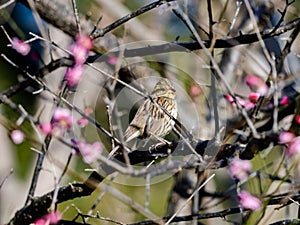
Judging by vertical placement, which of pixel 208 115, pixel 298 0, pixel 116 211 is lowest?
pixel 116 211

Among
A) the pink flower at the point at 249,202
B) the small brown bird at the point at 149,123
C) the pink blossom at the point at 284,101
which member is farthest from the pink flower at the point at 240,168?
the pink blossom at the point at 284,101

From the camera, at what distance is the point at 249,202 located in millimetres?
1945


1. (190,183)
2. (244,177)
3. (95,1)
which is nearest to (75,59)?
(244,177)

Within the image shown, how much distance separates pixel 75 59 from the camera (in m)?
2.35

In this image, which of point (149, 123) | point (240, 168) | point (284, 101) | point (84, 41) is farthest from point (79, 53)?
point (284, 101)

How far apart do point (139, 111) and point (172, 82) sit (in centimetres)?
45

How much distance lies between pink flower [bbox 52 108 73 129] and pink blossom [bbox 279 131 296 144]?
74 centimetres

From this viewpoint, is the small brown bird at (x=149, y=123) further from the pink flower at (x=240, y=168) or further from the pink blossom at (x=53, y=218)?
the pink blossom at (x=53, y=218)

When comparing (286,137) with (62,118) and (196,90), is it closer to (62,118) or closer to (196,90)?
(62,118)

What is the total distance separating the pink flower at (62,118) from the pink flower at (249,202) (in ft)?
2.06

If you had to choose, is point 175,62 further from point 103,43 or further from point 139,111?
point 139,111

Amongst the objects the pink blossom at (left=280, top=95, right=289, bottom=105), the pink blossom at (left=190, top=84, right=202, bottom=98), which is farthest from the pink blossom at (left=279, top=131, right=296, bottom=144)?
the pink blossom at (left=190, top=84, right=202, bottom=98)

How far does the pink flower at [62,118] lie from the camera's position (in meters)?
2.17

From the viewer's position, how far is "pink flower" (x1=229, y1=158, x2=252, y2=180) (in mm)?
1927
